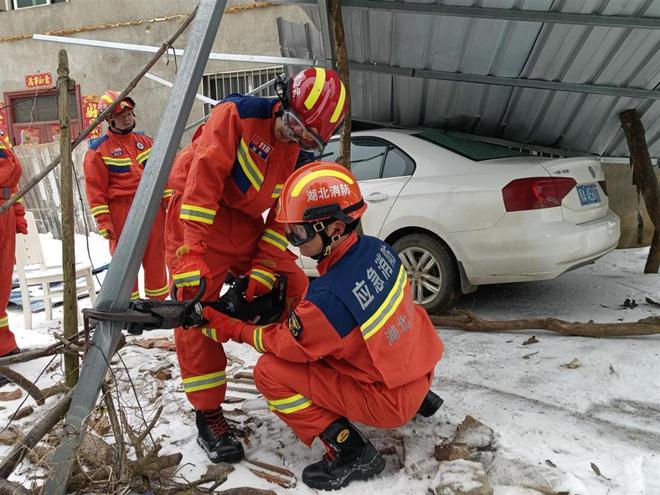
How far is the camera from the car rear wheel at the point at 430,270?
4.35 meters

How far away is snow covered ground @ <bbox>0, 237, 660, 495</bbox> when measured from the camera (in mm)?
2262

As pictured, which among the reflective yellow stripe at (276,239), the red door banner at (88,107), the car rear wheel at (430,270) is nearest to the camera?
the reflective yellow stripe at (276,239)

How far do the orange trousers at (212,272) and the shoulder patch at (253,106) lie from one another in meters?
0.48

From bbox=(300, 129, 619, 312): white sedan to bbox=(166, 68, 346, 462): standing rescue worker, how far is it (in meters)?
1.82

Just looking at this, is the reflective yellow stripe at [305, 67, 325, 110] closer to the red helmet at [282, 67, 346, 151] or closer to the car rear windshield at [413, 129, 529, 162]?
the red helmet at [282, 67, 346, 151]

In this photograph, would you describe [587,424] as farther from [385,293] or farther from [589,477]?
[385,293]

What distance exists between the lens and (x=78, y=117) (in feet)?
41.4

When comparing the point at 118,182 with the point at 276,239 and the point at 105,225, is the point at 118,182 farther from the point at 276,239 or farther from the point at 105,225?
the point at 276,239

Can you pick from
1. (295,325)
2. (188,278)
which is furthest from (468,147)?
(188,278)

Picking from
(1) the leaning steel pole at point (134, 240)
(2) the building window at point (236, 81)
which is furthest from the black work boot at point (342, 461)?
(2) the building window at point (236, 81)

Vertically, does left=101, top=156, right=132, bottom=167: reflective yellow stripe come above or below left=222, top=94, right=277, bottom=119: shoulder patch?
below

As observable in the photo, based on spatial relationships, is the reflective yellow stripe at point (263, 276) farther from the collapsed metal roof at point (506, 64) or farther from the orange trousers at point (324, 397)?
the collapsed metal roof at point (506, 64)

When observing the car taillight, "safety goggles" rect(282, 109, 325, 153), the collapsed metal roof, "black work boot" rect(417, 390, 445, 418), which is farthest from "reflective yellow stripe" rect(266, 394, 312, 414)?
the collapsed metal roof

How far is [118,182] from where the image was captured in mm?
4602
